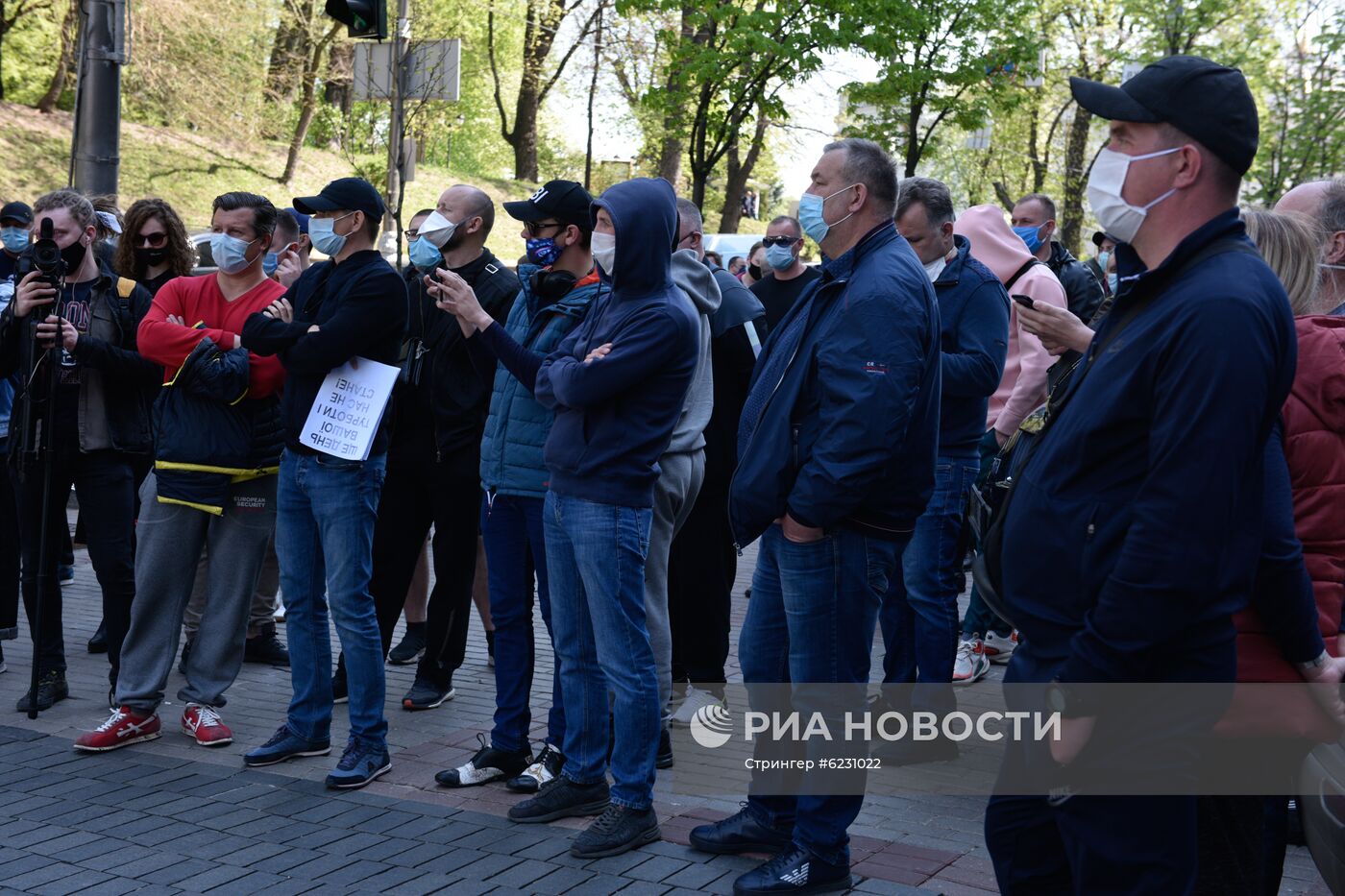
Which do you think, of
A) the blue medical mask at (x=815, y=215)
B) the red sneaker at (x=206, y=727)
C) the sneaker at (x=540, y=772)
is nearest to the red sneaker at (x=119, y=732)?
the red sneaker at (x=206, y=727)

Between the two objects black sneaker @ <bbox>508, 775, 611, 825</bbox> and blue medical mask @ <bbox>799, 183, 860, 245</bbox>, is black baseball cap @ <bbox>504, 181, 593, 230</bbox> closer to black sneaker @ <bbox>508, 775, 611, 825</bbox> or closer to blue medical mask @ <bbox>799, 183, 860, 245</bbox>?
blue medical mask @ <bbox>799, 183, 860, 245</bbox>

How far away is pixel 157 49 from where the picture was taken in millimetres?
27594

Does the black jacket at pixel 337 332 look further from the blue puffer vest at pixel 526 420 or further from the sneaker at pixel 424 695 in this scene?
the sneaker at pixel 424 695

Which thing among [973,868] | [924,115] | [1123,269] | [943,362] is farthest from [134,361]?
[924,115]

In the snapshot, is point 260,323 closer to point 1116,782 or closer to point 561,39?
point 1116,782

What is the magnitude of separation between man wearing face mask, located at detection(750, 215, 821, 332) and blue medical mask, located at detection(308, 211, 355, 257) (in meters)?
2.89

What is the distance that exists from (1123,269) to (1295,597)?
830 millimetres

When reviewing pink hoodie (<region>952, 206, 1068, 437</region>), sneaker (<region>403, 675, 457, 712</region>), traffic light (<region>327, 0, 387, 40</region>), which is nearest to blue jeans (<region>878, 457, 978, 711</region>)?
pink hoodie (<region>952, 206, 1068, 437</region>)

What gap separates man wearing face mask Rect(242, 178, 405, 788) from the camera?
17.8 feet

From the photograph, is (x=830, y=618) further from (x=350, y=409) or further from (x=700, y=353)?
(x=350, y=409)

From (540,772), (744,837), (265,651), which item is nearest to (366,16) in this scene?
(265,651)

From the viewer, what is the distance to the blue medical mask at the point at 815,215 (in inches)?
178

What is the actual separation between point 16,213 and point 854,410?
608 cm

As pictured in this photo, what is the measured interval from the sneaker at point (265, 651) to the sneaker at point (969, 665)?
11.8 ft
